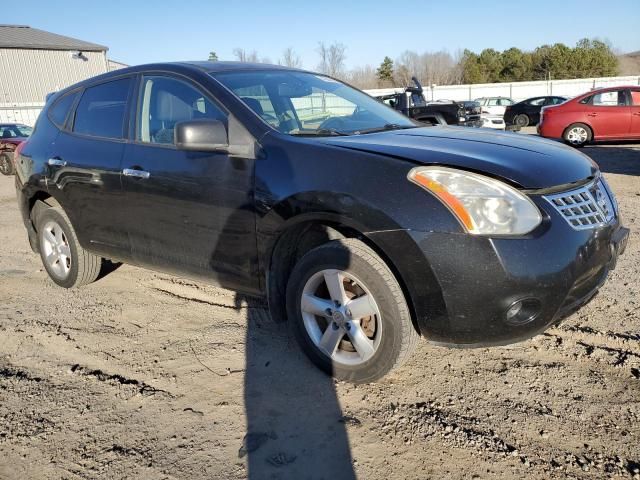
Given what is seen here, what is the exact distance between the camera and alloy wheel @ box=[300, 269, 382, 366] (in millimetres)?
2486

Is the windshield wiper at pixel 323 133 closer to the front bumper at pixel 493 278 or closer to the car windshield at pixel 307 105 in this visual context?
the car windshield at pixel 307 105

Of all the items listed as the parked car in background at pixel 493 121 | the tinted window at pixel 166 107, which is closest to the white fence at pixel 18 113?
the parked car in background at pixel 493 121

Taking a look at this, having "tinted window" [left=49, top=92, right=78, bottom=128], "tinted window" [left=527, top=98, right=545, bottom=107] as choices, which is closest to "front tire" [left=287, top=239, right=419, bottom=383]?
"tinted window" [left=49, top=92, right=78, bottom=128]

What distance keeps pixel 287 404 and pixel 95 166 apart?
2235 mm

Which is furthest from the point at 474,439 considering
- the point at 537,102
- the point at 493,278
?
the point at 537,102

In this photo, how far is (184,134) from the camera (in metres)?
2.73

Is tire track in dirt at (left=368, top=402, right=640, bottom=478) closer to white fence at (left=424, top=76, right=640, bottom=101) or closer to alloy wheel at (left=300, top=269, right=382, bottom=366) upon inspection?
alloy wheel at (left=300, top=269, right=382, bottom=366)

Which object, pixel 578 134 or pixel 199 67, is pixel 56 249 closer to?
pixel 199 67

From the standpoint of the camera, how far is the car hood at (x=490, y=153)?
2314 mm

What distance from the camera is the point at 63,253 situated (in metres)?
4.30

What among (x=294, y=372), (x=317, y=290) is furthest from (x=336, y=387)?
(x=317, y=290)

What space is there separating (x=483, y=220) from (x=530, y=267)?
0.28 meters

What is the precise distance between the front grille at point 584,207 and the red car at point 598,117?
11.7 metres

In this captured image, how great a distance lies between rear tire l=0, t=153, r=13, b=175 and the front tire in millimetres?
13616
